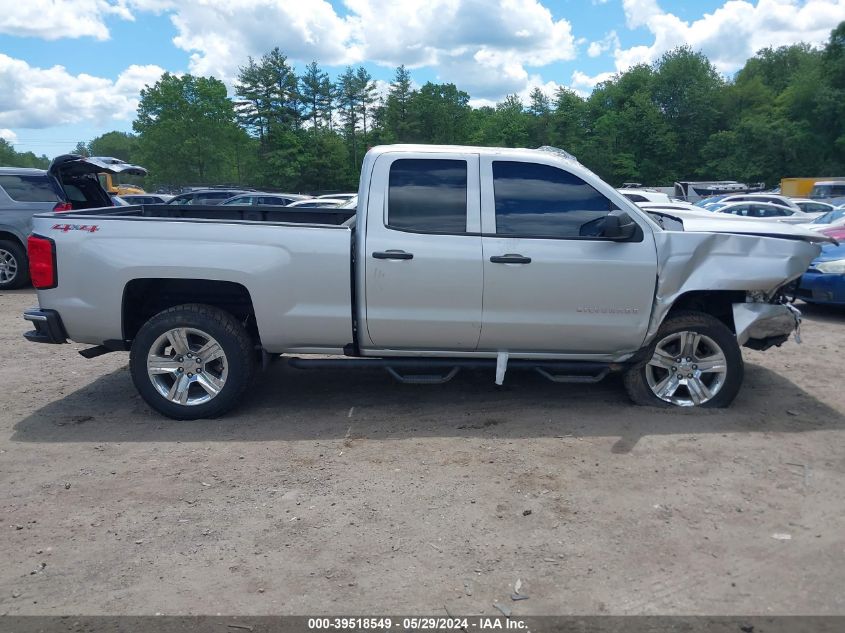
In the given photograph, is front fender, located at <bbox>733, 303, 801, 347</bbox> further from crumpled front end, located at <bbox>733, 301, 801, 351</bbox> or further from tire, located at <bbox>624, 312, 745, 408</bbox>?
tire, located at <bbox>624, 312, 745, 408</bbox>

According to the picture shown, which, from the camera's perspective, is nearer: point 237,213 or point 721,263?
point 721,263

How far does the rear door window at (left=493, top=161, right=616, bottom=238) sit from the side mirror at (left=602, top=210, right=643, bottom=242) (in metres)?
0.17

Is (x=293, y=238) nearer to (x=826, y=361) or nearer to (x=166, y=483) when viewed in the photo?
(x=166, y=483)

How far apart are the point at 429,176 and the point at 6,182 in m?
10.0

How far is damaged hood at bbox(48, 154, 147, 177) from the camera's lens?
10266 mm

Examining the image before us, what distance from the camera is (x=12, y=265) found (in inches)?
478

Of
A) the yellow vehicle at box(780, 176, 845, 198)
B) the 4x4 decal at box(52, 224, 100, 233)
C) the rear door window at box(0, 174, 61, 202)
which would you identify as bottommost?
the 4x4 decal at box(52, 224, 100, 233)

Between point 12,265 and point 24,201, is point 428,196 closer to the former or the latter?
point 24,201

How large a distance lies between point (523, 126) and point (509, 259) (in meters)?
57.1

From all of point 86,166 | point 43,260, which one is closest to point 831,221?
point 86,166

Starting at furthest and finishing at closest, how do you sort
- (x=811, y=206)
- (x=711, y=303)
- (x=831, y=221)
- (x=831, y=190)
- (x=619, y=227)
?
(x=831, y=190) → (x=811, y=206) → (x=831, y=221) → (x=711, y=303) → (x=619, y=227)

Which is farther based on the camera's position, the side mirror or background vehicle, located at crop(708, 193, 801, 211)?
background vehicle, located at crop(708, 193, 801, 211)

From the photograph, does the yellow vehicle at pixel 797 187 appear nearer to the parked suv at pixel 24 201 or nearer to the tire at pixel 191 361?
the parked suv at pixel 24 201

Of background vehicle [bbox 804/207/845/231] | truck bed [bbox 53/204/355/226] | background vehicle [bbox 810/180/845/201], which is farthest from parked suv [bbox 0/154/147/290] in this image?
background vehicle [bbox 810/180/845/201]
